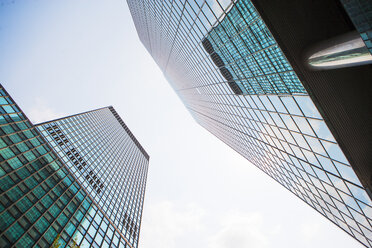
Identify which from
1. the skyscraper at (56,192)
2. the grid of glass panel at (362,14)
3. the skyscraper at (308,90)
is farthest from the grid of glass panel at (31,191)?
the grid of glass panel at (362,14)

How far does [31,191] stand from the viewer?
29.9 metres

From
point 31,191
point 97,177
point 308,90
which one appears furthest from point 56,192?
point 308,90

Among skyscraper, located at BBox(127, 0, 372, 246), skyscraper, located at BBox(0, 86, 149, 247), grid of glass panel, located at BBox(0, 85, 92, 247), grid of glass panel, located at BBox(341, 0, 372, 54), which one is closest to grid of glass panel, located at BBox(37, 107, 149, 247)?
skyscraper, located at BBox(0, 86, 149, 247)

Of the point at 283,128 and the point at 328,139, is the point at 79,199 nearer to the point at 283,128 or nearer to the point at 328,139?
the point at 283,128

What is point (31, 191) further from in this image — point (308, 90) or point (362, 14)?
point (362, 14)

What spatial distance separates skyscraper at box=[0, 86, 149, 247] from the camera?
2634cm

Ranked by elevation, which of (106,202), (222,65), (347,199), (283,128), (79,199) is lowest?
(347,199)

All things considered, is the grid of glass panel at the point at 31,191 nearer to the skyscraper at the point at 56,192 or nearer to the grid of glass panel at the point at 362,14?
the skyscraper at the point at 56,192

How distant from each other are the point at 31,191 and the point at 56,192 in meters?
5.48

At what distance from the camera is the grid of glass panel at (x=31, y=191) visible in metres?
25.1

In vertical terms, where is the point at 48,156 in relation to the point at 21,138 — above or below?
below

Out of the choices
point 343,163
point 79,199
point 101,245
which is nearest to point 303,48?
point 343,163

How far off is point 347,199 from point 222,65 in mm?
18904

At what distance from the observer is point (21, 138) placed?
1339 inches
